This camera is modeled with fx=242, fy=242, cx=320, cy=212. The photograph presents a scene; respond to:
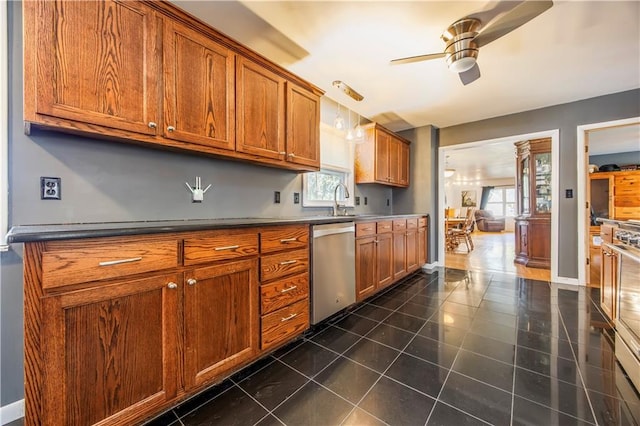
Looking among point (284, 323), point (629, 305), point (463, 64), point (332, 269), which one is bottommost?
point (284, 323)

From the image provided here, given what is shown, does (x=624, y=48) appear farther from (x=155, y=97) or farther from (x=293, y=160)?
(x=155, y=97)

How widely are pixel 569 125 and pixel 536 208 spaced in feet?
5.30

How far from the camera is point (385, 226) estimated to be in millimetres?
2922

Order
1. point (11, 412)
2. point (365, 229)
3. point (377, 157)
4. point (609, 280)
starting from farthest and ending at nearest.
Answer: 1. point (377, 157)
2. point (365, 229)
3. point (609, 280)
4. point (11, 412)

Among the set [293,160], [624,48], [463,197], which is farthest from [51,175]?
[463,197]

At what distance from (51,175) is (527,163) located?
626 centimetres

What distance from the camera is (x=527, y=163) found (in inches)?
178

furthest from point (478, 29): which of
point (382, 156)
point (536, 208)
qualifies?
point (536, 208)

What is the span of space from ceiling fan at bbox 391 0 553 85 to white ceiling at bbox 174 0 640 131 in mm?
135

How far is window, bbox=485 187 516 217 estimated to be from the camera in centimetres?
1064

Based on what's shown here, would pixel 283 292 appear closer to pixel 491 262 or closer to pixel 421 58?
pixel 421 58

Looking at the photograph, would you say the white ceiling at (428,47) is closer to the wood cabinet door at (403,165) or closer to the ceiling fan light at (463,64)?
the ceiling fan light at (463,64)

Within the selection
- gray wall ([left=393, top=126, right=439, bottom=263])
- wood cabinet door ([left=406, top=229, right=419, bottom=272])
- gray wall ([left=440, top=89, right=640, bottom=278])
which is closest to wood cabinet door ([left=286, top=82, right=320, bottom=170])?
wood cabinet door ([left=406, top=229, right=419, bottom=272])

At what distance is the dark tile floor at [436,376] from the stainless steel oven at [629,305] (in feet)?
0.32
